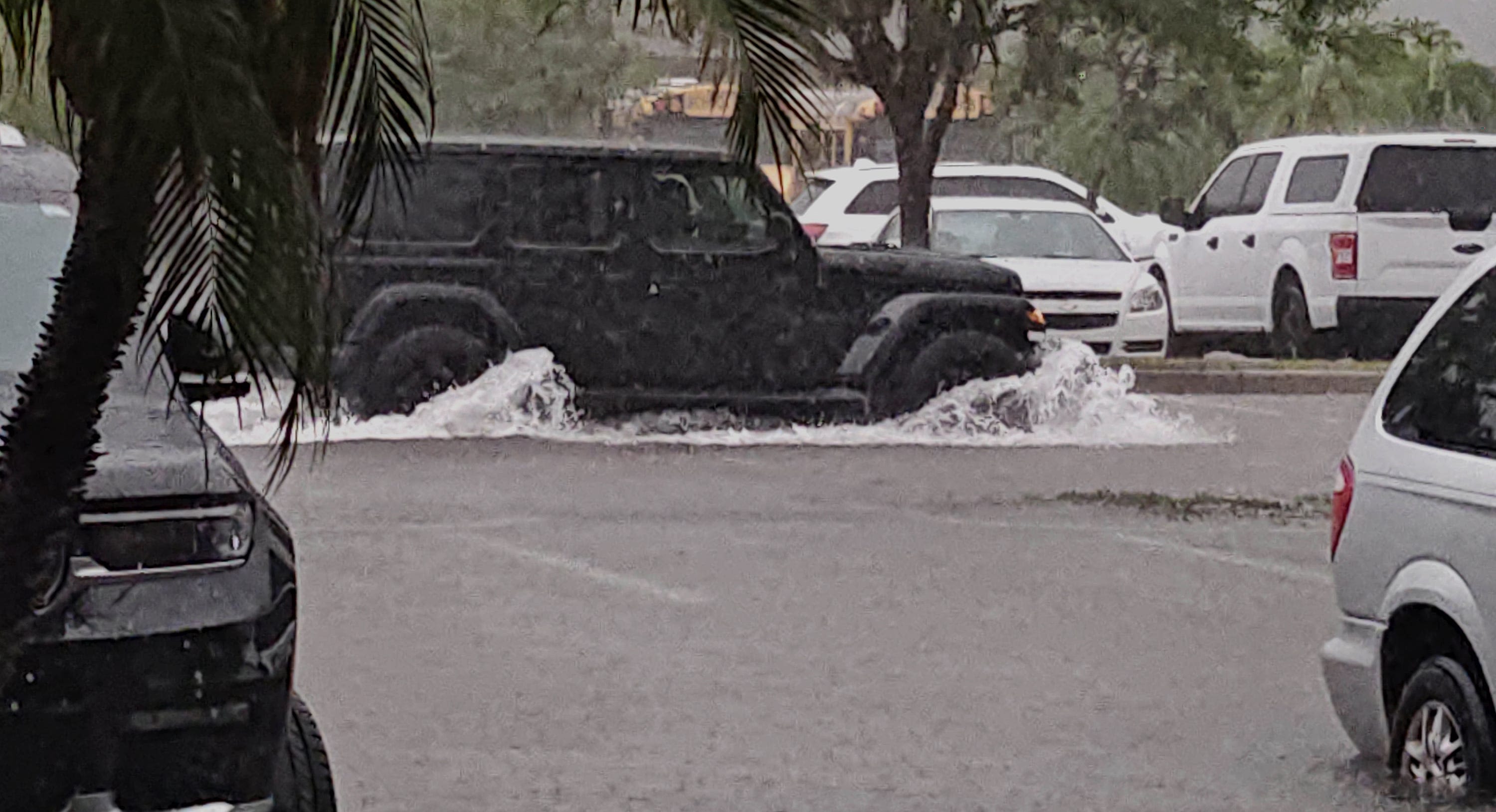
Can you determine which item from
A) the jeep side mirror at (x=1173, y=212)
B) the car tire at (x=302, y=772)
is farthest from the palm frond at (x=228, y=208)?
the jeep side mirror at (x=1173, y=212)

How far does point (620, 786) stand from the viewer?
802 cm

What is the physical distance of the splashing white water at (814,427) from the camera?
17.4 m

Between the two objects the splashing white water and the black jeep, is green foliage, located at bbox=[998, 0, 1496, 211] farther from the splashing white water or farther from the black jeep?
the black jeep

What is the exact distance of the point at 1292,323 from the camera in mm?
24516

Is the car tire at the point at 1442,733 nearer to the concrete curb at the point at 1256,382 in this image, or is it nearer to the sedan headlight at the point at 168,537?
the sedan headlight at the point at 168,537

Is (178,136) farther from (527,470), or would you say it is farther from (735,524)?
(527,470)

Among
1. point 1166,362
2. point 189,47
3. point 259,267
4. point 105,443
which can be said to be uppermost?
point 189,47

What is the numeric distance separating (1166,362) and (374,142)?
1971 cm

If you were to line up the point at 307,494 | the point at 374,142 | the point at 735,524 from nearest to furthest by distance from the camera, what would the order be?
the point at 374,142 → the point at 735,524 → the point at 307,494

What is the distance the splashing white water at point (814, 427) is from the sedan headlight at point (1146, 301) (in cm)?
433

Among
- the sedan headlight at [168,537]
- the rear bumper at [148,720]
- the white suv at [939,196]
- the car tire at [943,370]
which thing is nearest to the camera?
the rear bumper at [148,720]

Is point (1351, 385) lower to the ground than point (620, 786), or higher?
lower

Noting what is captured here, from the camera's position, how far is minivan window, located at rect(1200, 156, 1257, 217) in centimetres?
2550

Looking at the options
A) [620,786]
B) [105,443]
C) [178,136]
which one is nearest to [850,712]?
[620,786]
